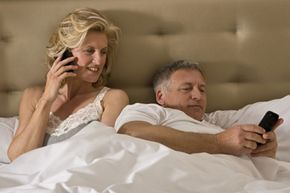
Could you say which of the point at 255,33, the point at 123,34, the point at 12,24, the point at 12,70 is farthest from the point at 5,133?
the point at 255,33

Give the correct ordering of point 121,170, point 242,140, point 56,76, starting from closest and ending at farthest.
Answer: point 121,170 → point 242,140 → point 56,76

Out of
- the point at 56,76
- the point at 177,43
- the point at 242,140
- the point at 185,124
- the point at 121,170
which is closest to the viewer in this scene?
the point at 121,170

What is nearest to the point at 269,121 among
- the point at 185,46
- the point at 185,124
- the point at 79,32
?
the point at 185,124

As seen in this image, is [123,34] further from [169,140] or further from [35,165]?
[35,165]

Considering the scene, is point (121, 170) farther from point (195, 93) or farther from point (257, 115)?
point (257, 115)

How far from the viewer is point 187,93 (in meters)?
1.90

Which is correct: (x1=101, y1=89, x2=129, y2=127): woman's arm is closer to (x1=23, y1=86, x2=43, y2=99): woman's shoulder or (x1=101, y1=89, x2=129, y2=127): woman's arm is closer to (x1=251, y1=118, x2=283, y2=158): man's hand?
(x1=23, y1=86, x2=43, y2=99): woman's shoulder

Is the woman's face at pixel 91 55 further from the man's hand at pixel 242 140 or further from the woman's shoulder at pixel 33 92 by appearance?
the man's hand at pixel 242 140

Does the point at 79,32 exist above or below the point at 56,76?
above

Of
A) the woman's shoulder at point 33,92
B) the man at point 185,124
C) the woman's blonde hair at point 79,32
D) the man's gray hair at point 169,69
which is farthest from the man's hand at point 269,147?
the woman's shoulder at point 33,92

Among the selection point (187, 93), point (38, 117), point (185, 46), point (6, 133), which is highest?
point (185, 46)

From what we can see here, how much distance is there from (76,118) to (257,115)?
0.69 metres

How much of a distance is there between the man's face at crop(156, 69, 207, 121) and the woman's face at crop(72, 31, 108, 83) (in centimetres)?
27

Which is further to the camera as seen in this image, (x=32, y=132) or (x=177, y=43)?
(x=177, y=43)
